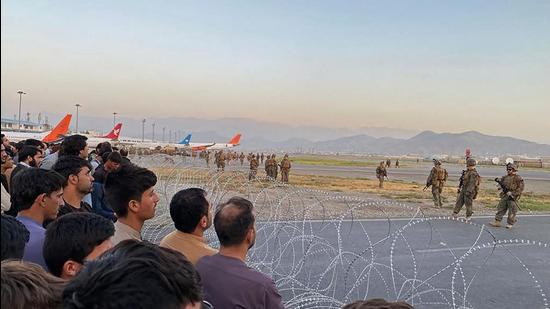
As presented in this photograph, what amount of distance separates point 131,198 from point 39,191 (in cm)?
65

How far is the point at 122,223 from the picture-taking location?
3.56m

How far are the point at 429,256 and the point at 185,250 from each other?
6176 millimetres

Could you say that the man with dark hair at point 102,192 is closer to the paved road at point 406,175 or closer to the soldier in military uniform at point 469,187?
the soldier in military uniform at point 469,187

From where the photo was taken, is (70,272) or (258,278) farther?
(258,278)

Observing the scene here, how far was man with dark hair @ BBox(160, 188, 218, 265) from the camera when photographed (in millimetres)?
3104

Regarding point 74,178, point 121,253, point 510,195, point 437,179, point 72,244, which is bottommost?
point 510,195

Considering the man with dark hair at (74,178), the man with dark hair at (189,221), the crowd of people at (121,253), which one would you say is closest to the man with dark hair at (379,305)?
the crowd of people at (121,253)

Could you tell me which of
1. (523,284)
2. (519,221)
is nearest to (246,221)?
(523,284)

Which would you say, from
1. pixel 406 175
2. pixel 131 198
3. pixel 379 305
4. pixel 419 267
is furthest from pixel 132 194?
pixel 406 175

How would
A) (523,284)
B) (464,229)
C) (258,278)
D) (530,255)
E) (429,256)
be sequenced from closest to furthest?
1. (258,278)
2. (523,284)
3. (429,256)
4. (530,255)
5. (464,229)

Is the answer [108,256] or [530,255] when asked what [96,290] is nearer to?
[108,256]

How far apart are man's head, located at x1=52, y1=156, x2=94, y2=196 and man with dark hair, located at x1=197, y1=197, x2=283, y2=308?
6.92ft

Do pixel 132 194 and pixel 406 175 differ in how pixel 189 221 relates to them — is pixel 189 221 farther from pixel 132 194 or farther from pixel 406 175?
pixel 406 175

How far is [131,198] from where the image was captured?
11.9ft
